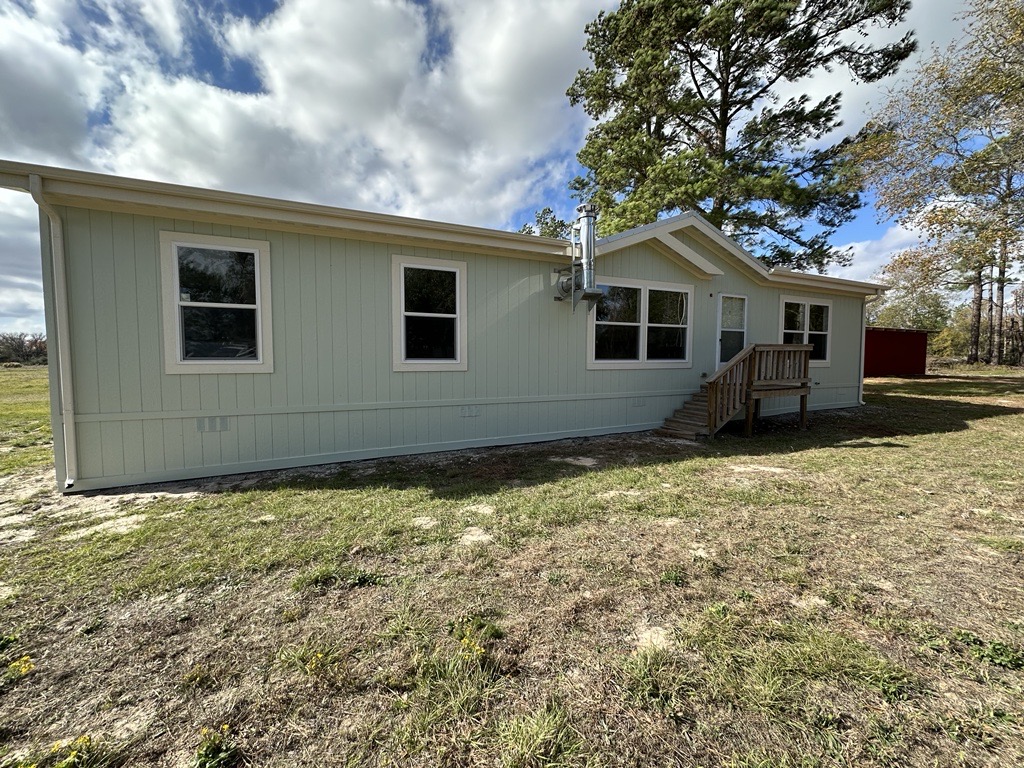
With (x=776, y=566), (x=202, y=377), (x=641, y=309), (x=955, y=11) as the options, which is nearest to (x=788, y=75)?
(x=955, y=11)

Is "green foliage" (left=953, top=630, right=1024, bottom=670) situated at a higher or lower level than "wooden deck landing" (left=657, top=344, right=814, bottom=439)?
lower

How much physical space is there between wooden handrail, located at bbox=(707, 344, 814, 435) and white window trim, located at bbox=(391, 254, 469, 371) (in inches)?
149

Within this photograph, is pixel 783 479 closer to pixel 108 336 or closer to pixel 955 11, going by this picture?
pixel 108 336

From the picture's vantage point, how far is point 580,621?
2021mm

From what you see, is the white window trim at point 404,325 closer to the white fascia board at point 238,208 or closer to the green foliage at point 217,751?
the white fascia board at point 238,208

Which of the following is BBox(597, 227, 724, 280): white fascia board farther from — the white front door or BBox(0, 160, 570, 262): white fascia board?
BBox(0, 160, 570, 262): white fascia board

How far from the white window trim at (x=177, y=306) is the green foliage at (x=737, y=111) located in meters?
11.3

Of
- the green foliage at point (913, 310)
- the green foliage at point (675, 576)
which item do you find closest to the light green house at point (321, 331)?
the green foliage at point (675, 576)

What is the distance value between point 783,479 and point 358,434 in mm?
4636

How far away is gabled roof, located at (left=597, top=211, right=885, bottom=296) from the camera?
256 inches

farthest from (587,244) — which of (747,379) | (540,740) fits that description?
(540,740)

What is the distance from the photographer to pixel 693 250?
23.7ft

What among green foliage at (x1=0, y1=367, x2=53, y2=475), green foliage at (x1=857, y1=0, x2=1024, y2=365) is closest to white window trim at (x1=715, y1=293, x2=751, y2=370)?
green foliage at (x1=857, y1=0, x2=1024, y2=365)

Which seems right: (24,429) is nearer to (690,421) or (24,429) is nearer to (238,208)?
(238,208)
